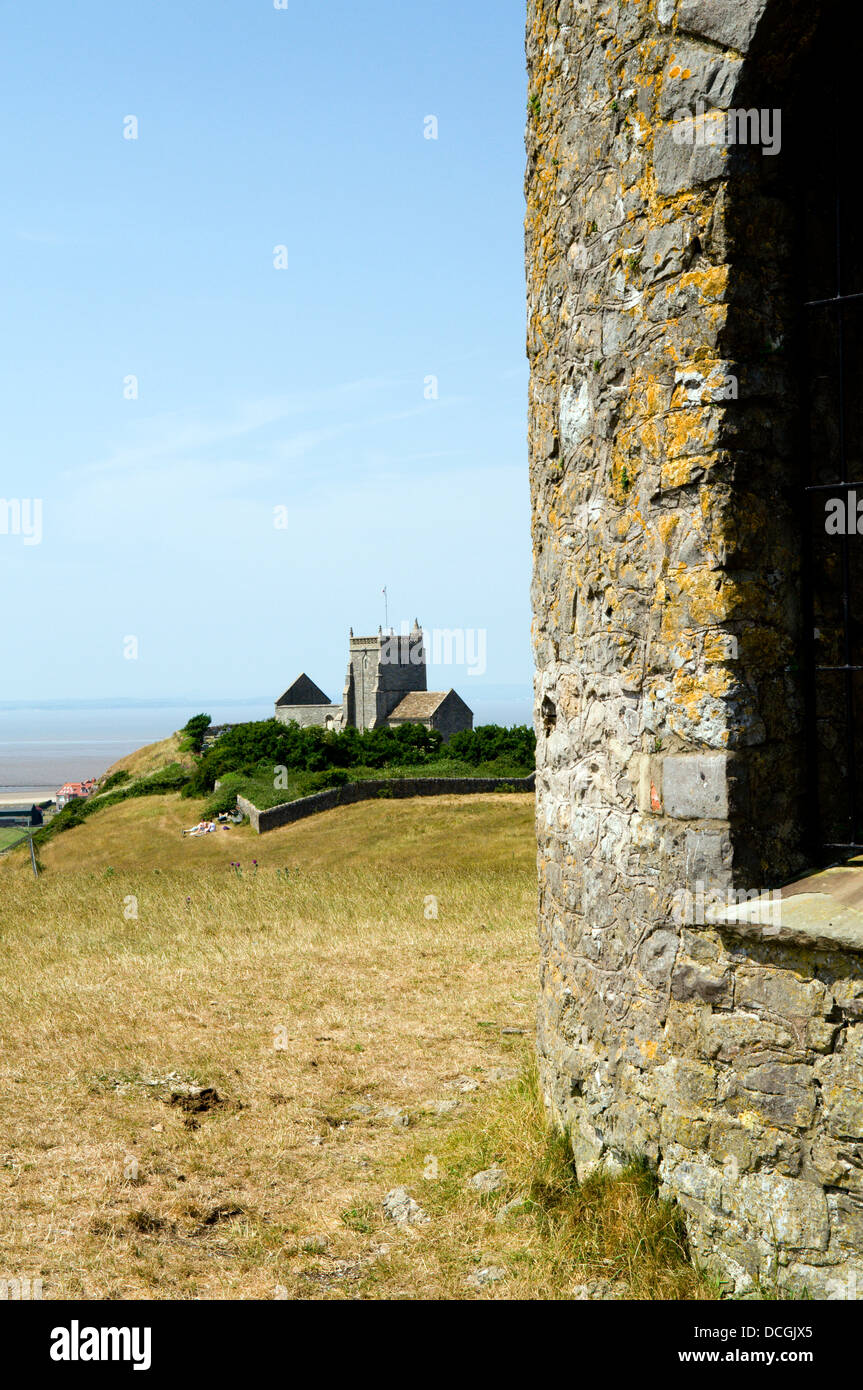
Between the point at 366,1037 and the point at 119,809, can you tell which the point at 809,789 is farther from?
the point at 119,809

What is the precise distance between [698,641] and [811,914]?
1154 millimetres

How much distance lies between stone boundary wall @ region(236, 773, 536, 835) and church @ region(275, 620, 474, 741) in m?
30.9

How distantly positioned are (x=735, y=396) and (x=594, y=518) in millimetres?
923

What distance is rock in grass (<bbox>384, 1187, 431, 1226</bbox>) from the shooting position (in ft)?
16.4

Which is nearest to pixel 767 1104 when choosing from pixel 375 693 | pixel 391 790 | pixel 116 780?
pixel 391 790

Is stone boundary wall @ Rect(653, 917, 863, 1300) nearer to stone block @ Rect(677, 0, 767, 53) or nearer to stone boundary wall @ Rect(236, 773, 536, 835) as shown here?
stone block @ Rect(677, 0, 767, 53)

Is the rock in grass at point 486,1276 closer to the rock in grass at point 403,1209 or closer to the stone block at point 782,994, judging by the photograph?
the rock in grass at point 403,1209

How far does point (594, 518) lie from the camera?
16.1 feet

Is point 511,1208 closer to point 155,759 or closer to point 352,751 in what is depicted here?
point 352,751

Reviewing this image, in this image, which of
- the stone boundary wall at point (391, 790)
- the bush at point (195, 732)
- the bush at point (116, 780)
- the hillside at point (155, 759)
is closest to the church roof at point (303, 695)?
the hillside at point (155, 759)

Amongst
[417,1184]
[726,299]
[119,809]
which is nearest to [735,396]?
[726,299]

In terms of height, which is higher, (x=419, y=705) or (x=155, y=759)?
(x=419, y=705)

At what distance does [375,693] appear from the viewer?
61719mm

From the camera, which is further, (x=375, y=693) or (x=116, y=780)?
(x=375, y=693)
